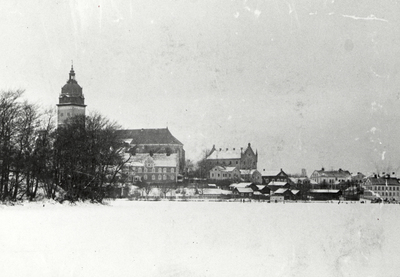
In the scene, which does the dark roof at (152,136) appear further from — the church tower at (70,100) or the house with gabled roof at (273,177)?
the house with gabled roof at (273,177)

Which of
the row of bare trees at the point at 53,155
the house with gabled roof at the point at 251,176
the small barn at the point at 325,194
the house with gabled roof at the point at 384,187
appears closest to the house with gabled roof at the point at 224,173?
the house with gabled roof at the point at 251,176

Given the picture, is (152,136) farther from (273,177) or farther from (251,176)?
(273,177)

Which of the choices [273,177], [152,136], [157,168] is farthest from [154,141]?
[273,177]

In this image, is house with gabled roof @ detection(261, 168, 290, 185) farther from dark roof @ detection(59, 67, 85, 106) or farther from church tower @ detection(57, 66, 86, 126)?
dark roof @ detection(59, 67, 85, 106)

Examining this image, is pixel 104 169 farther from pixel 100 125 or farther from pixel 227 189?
pixel 227 189

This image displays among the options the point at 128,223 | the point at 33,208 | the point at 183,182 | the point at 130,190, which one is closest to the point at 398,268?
the point at 128,223

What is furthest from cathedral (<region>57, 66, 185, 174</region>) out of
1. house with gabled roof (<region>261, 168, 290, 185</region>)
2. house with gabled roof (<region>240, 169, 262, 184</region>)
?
house with gabled roof (<region>261, 168, 290, 185</region>)

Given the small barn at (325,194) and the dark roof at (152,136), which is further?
the dark roof at (152,136)
